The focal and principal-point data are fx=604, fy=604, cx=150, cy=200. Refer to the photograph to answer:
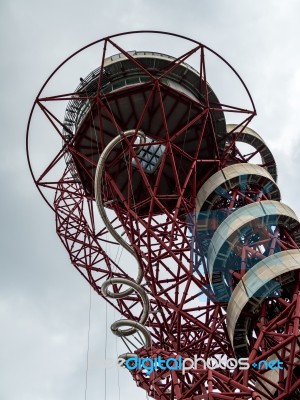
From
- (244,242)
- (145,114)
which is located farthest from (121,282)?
(145,114)

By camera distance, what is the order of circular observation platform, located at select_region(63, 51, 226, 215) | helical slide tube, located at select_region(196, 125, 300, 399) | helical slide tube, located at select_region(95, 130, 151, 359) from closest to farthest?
helical slide tube, located at select_region(196, 125, 300, 399)
helical slide tube, located at select_region(95, 130, 151, 359)
circular observation platform, located at select_region(63, 51, 226, 215)

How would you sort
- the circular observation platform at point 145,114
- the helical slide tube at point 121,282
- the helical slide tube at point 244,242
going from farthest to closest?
the circular observation platform at point 145,114
the helical slide tube at point 121,282
the helical slide tube at point 244,242

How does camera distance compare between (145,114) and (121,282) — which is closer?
(121,282)

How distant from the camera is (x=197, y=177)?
48469mm

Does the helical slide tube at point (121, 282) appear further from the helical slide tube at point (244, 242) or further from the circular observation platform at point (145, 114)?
the helical slide tube at point (244, 242)

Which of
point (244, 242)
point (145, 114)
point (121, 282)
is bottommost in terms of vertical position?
point (121, 282)

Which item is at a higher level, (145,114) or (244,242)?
(145,114)

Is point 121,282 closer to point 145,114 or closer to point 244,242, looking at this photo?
point 244,242

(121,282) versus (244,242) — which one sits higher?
(244,242)

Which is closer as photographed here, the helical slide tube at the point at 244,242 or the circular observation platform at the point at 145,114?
the helical slide tube at the point at 244,242

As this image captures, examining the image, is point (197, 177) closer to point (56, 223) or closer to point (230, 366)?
point (56, 223)

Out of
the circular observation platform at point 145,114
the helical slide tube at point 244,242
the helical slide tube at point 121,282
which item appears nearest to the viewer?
the helical slide tube at point 244,242

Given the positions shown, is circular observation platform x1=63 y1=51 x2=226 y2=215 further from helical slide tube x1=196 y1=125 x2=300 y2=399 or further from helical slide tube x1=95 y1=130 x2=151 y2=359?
helical slide tube x1=196 y1=125 x2=300 y2=399

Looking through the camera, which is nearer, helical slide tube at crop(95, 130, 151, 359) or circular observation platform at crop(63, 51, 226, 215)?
helical slide tube at crop(95, 130, 151, 359)
